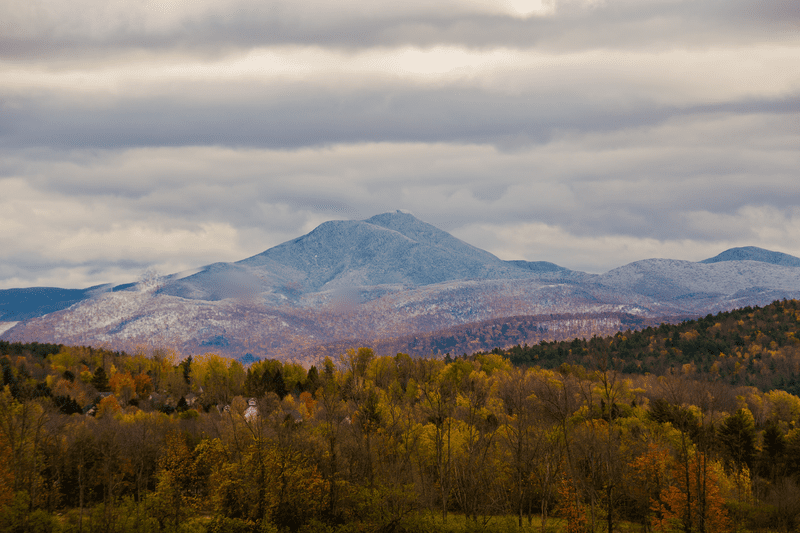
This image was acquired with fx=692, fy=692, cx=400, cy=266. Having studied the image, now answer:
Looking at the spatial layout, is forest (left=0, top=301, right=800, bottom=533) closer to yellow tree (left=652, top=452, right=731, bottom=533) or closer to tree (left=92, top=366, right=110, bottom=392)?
yellow tree (left=652, top=452, right=731, bottom=533)

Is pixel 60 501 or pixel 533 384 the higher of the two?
pixel 533 384

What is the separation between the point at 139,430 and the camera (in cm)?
10412

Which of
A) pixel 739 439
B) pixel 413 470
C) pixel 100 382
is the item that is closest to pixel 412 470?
pixel 413 470

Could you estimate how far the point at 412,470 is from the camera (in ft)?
300

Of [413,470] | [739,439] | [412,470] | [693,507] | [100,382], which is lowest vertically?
[693,507]

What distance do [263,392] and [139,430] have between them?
2644 inches

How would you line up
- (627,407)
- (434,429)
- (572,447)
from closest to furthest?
1. (572,447)
2. (434,429)
3. (627,407)

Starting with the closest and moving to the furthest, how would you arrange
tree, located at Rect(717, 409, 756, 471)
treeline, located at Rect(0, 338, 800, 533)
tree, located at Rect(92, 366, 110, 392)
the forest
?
the forest, treeline, located at Rect(0, 338, 800, 533), tree, located at Rect(717, 409, 756, 471), tree, located at Rect(92, 366, 110, 392)

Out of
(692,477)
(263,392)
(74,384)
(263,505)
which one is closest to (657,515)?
(692,477)

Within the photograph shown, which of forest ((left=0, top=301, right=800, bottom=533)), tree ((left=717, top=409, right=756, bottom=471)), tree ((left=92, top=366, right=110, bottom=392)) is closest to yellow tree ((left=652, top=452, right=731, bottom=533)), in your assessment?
forest ((left=0, top=301, right=800, bottom=533))

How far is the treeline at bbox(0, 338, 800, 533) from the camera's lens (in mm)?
75500

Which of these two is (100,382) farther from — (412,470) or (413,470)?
(412,470)

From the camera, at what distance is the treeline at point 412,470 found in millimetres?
75500

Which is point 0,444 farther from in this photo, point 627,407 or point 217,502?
point 627,407
